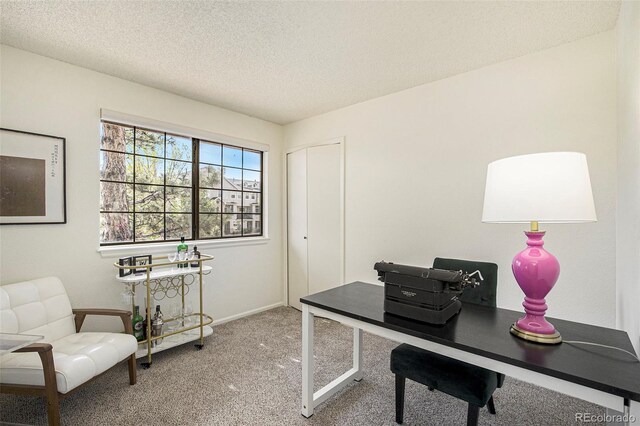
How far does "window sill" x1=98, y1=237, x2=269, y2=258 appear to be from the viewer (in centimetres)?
260

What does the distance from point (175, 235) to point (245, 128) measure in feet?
5.00

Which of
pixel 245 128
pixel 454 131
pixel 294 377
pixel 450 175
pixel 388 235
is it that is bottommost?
pixel 294 377

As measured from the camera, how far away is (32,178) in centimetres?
219

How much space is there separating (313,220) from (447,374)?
96.1 inches

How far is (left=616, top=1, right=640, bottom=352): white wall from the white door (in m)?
2.30

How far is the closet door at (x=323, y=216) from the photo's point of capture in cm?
348

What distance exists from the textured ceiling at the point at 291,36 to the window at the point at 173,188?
2.10 feet

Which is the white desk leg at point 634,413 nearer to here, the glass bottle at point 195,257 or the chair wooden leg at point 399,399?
the chair wooden leg at point 399,399

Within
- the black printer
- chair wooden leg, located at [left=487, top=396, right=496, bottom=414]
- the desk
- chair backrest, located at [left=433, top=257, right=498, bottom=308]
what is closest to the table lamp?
the desk

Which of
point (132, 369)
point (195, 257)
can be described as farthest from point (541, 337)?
point (195, 257)

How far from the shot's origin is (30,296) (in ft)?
6.57

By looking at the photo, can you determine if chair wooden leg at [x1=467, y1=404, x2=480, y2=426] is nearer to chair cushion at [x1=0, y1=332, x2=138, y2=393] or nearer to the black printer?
the black printer

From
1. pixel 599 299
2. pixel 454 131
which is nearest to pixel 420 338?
pixel 599 299

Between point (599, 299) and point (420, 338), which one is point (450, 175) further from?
point (420, 338)
